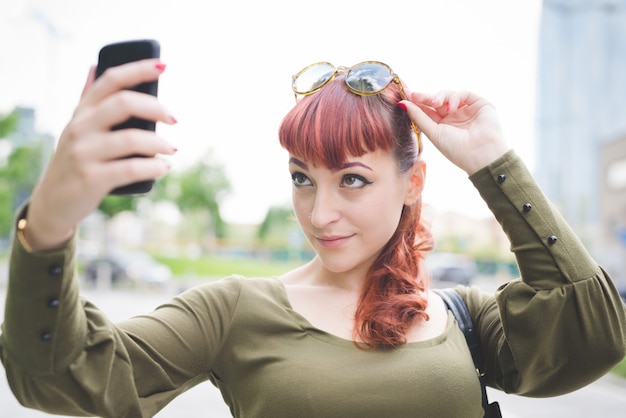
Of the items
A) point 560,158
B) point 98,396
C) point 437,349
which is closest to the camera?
point 98,396

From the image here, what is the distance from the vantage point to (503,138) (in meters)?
1.59

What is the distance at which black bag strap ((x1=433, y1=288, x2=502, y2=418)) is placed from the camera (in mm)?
1712

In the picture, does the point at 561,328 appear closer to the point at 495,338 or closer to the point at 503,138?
the point at 495,338

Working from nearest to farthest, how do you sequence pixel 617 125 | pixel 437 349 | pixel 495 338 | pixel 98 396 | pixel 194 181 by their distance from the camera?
pixel 98 396 → pixel 437 349 → pixel 495 338 → pixel 617 125 → pixel 194 181

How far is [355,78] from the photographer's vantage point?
174 cm

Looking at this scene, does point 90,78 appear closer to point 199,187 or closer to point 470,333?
point 470,333

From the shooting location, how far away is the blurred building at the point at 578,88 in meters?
24.1

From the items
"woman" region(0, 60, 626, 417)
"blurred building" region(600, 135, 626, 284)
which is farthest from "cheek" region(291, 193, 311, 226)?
"blurred building" region(600, 135, 626, 284)

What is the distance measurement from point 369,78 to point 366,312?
67cm

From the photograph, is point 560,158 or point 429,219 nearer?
point 429,219

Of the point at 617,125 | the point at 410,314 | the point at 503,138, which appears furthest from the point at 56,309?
the point at 617,125

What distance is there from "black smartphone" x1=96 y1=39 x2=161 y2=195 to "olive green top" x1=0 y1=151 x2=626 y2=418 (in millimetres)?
414

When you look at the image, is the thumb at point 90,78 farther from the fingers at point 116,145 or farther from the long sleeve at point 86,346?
the long sleeve at point 86,346

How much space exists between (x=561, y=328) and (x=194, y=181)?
28.9 m
